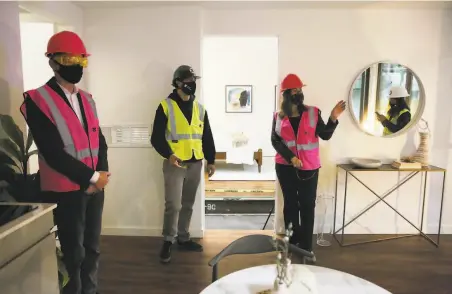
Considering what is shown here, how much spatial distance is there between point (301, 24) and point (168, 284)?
2.59 m

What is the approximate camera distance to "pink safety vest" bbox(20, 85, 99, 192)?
1809mm

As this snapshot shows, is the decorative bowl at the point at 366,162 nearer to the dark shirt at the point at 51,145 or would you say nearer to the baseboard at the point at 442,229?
the baseboard at the point at 442,229

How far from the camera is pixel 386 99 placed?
3.41m

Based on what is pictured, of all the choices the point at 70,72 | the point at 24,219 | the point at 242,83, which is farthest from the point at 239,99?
the point at 24,219

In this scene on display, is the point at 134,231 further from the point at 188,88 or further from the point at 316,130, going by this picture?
the point at 316,130

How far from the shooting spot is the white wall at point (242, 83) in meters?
6.22

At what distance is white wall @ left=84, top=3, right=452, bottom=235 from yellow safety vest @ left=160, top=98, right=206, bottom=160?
46cm

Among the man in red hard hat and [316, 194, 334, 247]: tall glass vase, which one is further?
[316, 194, 334, 247]: tall glass vase

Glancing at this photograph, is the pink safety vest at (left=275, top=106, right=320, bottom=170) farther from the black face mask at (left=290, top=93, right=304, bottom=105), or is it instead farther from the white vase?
the white vase

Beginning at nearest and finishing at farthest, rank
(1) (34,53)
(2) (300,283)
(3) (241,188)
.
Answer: (2) (300,283)
(1) (34,53)
(3) (241,188)

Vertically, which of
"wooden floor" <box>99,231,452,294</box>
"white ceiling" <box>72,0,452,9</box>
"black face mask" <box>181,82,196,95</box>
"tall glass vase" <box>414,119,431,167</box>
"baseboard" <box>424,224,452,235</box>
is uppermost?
"white ceiling" <box>72,0,452,9</box>

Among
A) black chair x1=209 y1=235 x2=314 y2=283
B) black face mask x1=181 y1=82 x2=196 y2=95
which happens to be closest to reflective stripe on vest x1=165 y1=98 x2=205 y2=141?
black face mask x1=181 y1=82 x2=196 y2=95

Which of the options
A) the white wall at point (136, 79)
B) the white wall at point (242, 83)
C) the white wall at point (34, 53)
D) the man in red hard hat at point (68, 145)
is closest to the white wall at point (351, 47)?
the white wall at point (136, 79)

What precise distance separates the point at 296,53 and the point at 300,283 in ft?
8.11
